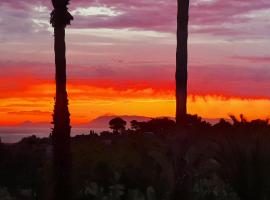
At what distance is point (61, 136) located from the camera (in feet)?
47.8

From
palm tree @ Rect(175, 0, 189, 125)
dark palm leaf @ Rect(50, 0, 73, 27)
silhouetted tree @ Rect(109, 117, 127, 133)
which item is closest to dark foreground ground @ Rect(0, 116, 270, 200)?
dark palm leaf @ Rect(50, 0, 73, 27)

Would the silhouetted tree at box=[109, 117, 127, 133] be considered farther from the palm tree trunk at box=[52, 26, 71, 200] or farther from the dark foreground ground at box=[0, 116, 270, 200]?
the palm tree trunk at box=[52, 26, 71, 200]

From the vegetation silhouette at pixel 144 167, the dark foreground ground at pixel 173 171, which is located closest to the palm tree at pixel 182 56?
the vegetation silhouette at pixel 144 167

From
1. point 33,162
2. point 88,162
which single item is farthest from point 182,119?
point 88,162

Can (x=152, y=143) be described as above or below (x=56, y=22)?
below

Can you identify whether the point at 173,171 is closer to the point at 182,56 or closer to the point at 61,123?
the point at 61,123

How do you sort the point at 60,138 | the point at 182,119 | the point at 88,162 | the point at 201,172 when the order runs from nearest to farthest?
the point at 60,138 → the point at 201,172 → the point at 88,162 → the point at 182,119

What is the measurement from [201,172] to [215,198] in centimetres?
62

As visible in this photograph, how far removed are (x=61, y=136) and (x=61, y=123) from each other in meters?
0.26

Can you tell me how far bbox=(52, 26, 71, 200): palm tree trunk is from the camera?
14.6 metres

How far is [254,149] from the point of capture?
15.9 meters

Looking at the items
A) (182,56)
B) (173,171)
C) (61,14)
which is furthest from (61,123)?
(182,56)

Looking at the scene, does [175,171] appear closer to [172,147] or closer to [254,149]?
[172,147]

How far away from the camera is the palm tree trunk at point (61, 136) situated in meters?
14.6
